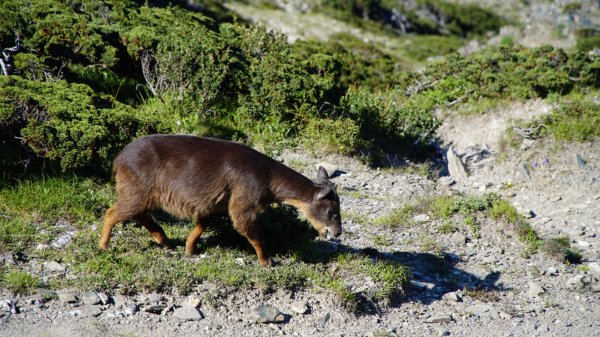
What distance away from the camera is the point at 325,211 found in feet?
26.5

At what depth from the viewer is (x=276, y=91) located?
1283cm

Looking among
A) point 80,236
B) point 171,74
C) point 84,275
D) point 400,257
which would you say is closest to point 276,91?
point 171,74

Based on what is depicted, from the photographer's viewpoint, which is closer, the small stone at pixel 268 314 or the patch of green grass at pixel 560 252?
the small stone at pixel 268 314

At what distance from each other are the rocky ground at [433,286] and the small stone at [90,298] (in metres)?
0.01

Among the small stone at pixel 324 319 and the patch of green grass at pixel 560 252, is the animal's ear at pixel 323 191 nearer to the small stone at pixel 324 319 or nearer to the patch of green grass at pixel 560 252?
the small stone at pixel 324 319

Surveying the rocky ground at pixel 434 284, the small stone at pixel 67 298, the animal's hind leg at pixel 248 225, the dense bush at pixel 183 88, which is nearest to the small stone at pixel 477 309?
the rocky ground at pixel 434 284

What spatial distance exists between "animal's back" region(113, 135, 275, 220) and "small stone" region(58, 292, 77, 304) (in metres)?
1.43

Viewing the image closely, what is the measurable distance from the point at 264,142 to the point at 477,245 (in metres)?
4.91


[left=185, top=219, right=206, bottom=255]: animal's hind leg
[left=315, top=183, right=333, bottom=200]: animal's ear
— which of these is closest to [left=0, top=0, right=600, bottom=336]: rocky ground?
[left=185, top=219, right=206, bottom=255]: animal's hind leg

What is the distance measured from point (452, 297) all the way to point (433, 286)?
35 cm

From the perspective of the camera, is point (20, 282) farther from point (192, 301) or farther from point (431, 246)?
point (431, 246)

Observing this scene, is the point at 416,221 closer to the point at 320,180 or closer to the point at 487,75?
the point at 320,180

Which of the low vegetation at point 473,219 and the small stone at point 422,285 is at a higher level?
the low vegetation at point 473,219

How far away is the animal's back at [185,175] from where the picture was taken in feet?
25.0
